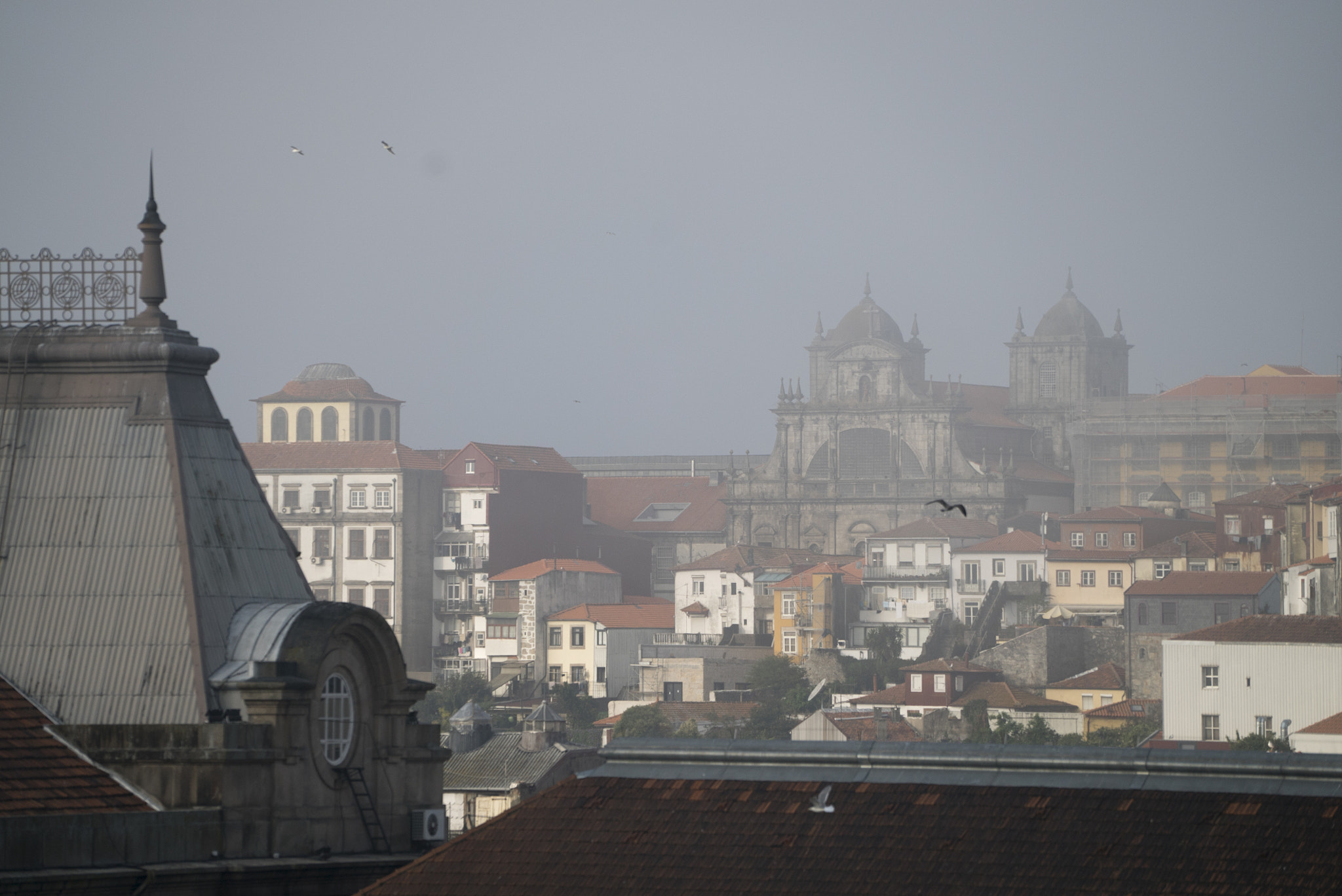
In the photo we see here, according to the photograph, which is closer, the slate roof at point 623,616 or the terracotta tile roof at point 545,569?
the slate roof at point 623,616

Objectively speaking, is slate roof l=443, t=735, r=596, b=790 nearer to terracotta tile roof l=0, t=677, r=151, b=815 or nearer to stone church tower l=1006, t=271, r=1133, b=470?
terracotta tile roof l=0, t=677, r=151, b=815

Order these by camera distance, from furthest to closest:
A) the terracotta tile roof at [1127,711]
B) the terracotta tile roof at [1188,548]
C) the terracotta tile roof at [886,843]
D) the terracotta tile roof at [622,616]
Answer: the terracotta tile roof at [622,616]
the terracotta tile roof at [1188,548]
the terracotta tile roof at [1127,711]
the terracotta tile roof at [886,843]

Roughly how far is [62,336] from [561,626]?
300 feet

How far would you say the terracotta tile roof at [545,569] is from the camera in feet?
355

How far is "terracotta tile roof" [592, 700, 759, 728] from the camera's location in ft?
281

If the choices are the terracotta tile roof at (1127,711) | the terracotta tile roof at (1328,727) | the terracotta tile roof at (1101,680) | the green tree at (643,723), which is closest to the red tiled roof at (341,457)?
the green tree at (643,723)

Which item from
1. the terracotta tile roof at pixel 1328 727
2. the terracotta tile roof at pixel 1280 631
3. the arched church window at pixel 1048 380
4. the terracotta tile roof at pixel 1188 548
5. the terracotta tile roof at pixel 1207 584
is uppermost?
the arched church window at pixel 1048 380

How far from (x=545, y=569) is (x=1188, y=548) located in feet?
103

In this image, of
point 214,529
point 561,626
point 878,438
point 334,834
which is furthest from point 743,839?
point 878,438

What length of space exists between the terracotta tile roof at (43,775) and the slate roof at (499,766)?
4204cm

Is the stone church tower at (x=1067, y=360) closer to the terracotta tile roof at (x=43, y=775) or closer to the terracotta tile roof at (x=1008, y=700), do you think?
the terracotta tile roof at (x=1008, y=700)

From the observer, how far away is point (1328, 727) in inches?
2344

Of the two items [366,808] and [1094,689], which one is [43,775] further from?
[1094,689]

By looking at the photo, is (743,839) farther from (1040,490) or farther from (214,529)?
(1040,490)
